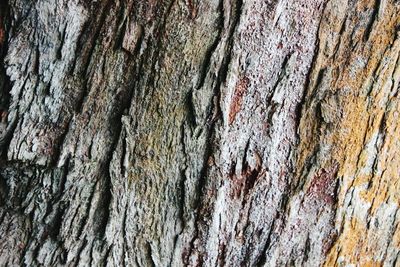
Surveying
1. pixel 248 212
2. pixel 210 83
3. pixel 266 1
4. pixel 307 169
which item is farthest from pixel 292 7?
pixel 248 212

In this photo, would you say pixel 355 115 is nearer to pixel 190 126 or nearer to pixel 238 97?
pixel 238 97

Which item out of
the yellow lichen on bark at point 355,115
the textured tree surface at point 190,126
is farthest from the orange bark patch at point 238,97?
the yellow lichen on bark at point 355,115

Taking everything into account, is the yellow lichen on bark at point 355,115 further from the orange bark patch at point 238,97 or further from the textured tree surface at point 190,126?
the orange bark patch at point 238,97

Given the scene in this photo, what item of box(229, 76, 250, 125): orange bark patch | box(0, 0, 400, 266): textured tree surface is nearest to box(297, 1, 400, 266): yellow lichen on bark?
box(0, 0, 400, 266): textured tree surface

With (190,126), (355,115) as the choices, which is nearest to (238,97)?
(190,126)

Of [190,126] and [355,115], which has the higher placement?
[355,115]

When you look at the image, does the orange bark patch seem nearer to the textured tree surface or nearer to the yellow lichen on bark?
the textured tree surface
